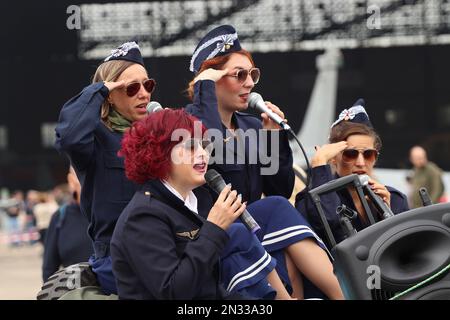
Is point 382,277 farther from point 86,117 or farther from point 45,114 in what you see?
point 45,114

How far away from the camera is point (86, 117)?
12.1 ft

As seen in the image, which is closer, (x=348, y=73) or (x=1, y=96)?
(x=348, y=73)

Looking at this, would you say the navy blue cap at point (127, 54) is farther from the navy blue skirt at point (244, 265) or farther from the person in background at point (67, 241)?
the person in background at point (67, 241)

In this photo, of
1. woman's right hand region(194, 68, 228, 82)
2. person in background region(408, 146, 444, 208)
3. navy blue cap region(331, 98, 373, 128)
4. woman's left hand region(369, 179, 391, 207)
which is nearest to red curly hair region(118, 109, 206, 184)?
woman's right hand region(194, 68, 228, 82)

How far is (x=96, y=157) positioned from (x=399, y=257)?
3.72 ft

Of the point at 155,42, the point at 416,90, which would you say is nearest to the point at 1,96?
the point at 155,42

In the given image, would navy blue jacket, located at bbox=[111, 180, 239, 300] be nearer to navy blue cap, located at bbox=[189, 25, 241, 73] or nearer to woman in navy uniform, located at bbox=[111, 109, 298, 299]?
woman in navy uniform, located at bbox=[111, 109, 298, 299]

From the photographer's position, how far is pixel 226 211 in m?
3.20

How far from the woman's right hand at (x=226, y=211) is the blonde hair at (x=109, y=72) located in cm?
86

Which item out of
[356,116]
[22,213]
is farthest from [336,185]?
[22,213]

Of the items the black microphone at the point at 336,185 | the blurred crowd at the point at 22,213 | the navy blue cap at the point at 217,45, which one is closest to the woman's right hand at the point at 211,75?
the navy blue cap at the point at 217,45

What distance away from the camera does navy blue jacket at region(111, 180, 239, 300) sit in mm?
3131

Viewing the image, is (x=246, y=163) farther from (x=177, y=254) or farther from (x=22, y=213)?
(x=22, y=213)
